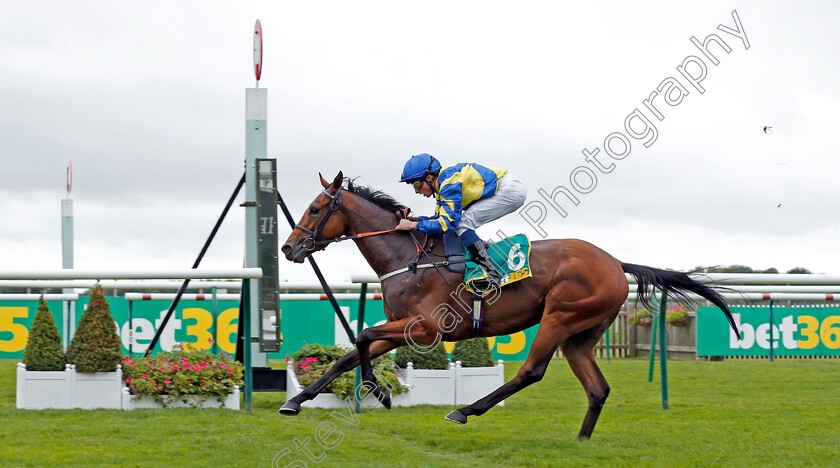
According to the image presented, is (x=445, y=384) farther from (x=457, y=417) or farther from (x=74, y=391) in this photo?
(x=74, y=391)

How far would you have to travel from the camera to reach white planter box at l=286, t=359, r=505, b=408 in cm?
800

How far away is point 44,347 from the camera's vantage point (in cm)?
754

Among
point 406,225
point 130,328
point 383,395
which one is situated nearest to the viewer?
point 383,395

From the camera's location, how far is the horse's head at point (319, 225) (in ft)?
19.4

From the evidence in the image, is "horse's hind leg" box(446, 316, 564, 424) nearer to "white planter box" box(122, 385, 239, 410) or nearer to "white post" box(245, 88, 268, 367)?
"white planter box" box(122, 385, 239, 410)

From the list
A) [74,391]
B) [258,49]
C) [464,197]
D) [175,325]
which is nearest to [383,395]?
[464,197]

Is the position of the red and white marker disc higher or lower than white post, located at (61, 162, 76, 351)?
higher

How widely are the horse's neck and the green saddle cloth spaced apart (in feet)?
1.49

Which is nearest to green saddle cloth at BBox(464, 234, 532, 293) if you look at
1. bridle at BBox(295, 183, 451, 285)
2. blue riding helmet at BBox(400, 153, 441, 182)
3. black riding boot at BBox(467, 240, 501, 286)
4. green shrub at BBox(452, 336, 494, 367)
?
black riding boot at BBox(467, 240, 501, 286)

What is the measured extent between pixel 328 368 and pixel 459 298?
2.54 metres

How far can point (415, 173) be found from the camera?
587cm

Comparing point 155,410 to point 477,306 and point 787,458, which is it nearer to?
point 477,306

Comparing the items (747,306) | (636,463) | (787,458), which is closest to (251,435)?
(636,463)

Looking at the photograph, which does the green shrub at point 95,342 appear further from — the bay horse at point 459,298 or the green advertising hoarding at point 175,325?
the green advertising hoarding at point 175,325
